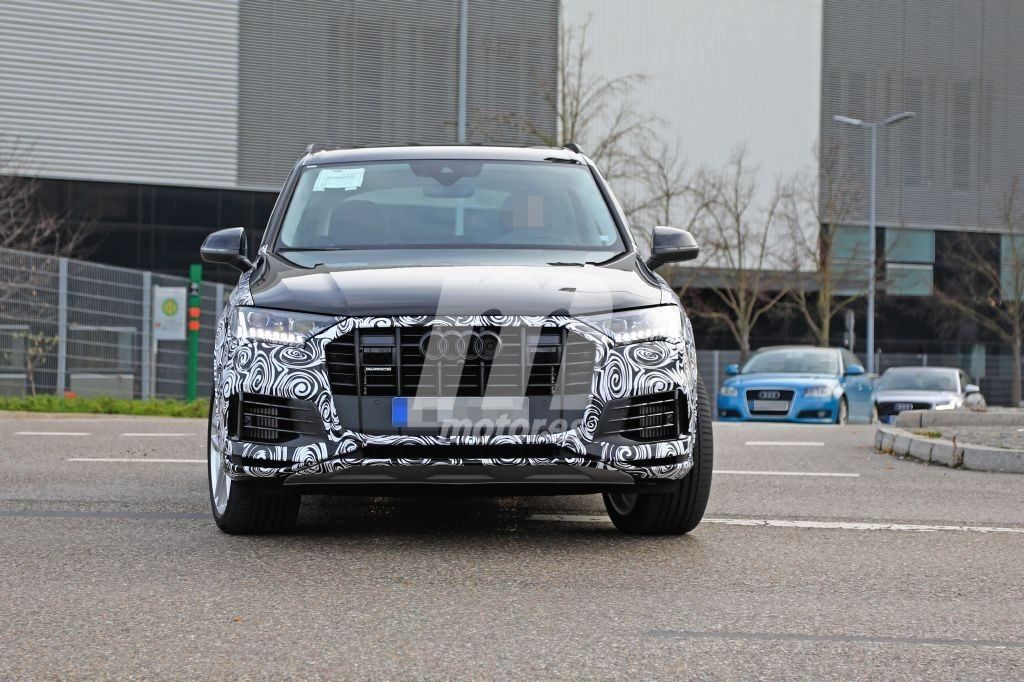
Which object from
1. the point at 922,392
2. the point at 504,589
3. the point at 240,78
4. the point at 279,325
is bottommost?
the point at 922,392

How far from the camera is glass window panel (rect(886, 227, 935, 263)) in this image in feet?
143

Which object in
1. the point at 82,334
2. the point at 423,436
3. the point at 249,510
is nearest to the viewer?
the point at 423,436

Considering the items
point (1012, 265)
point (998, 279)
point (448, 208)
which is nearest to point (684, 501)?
point (448, 208)

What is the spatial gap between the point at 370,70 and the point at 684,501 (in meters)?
32.9

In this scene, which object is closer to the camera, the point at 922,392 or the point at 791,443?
the point at 791,443

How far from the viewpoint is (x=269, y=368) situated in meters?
5.41

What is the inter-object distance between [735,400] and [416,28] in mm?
20857

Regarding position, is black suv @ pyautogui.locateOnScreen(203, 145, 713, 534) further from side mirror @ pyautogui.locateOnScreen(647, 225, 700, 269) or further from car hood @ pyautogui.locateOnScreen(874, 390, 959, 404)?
car hood @ pyautogui.locateOnScreen(874, 390, 959, 404)

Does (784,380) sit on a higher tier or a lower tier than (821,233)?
lower

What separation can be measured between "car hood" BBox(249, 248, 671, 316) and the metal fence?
1396cm

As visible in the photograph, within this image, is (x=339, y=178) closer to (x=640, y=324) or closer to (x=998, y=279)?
(x=640, y=324)

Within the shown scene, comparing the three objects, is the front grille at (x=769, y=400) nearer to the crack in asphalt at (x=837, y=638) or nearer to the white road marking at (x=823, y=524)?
the white road marking at (x=823, y=524)

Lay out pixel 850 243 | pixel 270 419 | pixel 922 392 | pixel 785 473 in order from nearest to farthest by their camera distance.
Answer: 1. pixel 270 419
2. pixel 785 473
3. pixel 922 392
4. pixel 850 243

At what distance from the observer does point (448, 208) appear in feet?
22.2
